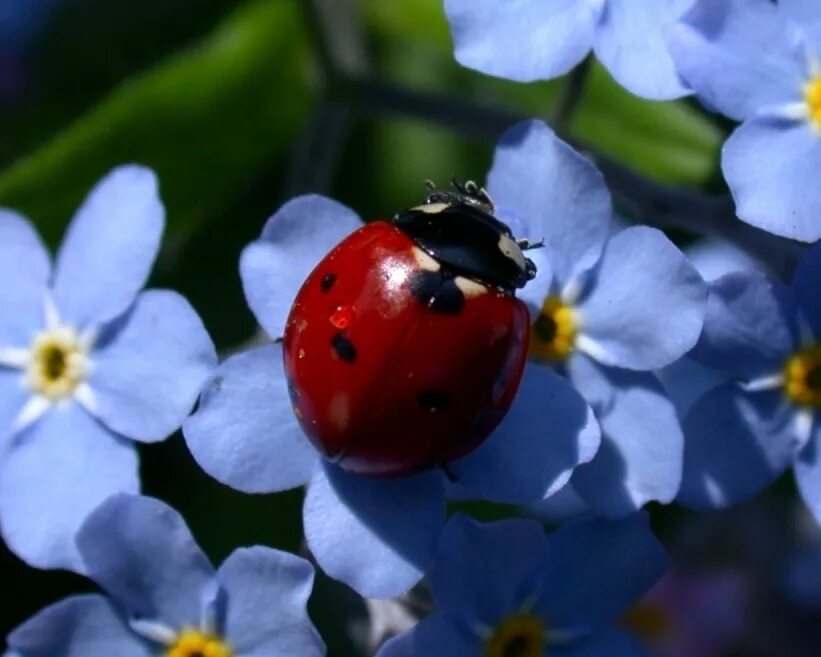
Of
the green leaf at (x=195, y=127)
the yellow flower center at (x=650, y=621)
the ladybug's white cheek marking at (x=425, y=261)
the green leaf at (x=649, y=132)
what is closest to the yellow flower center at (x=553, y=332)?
the ladybug's white cheek marking at (x=425, y=261)

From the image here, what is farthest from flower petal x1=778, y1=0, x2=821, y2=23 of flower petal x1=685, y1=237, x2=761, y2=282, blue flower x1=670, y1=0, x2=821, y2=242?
flower petal x1=685, y1=237, x2=761, y2=282

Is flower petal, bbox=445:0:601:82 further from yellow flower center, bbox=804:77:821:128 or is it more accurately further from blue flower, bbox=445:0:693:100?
yellow flower center, bbox=804:77:821:128

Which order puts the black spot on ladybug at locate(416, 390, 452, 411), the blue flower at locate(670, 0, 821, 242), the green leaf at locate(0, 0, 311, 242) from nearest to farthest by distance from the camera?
the black spot on ladybug at locate(416, 390, 452, 411)
the blue flower at locate(670, 0, 821, 242)
the green leaf at locate(0, 0, 311, 242)

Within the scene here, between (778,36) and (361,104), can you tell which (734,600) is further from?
(778,36)

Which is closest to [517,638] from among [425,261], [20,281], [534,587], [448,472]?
[534,587]

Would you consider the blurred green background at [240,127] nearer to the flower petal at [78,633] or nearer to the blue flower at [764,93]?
the flower petal at [78,633]

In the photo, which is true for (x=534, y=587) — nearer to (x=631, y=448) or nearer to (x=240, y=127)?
(x=631, y=448)

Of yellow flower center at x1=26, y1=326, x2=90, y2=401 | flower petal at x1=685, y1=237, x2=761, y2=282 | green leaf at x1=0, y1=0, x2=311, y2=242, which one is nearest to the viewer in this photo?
yellow flower center at x1=26, y1=326, x2=90, y2=401
